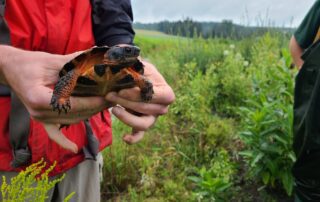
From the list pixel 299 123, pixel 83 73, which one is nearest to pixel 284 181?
pixel 299 123

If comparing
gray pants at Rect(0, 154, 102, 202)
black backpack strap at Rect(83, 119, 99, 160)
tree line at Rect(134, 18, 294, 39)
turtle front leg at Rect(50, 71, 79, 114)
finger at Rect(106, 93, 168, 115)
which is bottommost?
tree line at Rect(134, 18, 294, 39)

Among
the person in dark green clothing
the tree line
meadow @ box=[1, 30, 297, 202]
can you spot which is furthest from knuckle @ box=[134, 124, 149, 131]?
the tree line

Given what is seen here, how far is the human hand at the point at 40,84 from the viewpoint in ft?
4.60

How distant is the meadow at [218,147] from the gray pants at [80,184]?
162 cm

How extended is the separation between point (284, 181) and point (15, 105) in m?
2.49

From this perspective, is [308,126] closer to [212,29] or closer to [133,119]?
[133,119]

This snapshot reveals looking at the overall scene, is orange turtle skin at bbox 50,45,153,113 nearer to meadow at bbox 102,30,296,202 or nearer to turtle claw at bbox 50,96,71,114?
turtle claw at bbox 50,96,71,114

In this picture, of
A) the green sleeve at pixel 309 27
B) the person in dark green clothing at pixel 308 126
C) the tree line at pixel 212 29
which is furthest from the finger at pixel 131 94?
the tree line at pixel 212 29

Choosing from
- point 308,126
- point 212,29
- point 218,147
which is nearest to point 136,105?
point 308,126

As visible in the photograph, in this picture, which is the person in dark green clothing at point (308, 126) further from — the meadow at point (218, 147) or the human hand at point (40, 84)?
the human hand at point (40, 84)

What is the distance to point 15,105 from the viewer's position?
1632 mm

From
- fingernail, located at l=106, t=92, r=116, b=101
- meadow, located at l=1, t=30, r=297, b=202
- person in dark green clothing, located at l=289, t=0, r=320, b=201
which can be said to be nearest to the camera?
fingernail, located at l=106, t=92, r=116, b=101

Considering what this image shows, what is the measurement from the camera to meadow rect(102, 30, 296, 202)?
3.58m

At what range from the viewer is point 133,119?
160 cm
